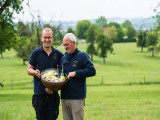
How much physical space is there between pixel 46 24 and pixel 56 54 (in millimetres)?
29926

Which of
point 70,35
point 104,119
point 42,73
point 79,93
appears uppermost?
point 70,35

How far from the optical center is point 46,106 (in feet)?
20.4

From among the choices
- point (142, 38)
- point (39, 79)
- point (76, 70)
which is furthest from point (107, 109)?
point (142, 38)

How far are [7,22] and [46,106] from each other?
1674cm

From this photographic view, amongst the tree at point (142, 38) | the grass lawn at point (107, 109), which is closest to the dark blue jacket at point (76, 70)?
the grass lawn at point (107, 109)

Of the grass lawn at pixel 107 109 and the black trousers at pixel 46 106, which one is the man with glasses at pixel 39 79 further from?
the grass lawn at pixel 107 109

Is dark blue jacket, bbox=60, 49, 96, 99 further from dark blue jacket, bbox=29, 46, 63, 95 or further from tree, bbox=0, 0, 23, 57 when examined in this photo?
tree, bbox=0, 0, 23, 57

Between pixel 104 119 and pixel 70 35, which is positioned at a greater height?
pixel 70 35

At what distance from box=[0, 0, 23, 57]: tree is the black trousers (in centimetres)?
1572

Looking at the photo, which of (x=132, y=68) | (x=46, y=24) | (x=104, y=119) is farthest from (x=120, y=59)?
(x=104, y=119)

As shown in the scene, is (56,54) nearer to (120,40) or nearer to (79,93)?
(79,93)

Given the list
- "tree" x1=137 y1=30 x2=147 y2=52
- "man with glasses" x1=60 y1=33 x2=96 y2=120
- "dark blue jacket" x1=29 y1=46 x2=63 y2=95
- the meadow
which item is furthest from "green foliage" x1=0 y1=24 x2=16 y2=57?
"tree" x1=137 y1=30 x2=147 y2=52

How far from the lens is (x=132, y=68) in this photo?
6369cm

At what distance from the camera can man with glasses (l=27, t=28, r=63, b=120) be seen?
6.08 meters
